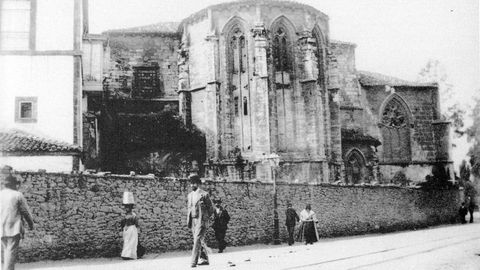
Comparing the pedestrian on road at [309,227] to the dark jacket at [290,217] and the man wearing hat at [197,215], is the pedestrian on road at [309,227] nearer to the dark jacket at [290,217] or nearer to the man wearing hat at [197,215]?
the dark jacket at [290,217]

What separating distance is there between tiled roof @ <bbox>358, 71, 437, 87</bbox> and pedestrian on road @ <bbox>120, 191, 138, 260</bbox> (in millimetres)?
29398

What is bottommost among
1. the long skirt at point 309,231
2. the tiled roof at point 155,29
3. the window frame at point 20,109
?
the long skirt at point 309,231

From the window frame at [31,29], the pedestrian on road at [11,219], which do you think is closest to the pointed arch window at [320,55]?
the window frame at [31,29]

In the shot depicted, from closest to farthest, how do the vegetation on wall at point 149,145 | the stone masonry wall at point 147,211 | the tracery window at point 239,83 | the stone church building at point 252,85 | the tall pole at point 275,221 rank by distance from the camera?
the stone masonry wall at point 147,211
the tall pole at point 275,221
the vegetation on wall at point 149,145
the stone church building at point 252,85
the tracery window at point 239,83

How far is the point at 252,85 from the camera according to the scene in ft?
106

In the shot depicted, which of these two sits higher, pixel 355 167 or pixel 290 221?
pixel 355 167

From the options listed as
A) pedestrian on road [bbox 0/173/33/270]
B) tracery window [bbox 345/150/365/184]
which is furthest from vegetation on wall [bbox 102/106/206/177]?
pedestrian on road [bbox 0/173/33/270]

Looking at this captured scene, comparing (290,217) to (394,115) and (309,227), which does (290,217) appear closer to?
(309,227)

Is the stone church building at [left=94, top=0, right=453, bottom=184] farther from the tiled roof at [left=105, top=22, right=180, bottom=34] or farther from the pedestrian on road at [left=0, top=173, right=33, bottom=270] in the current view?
the pedestrian on road at [left=0, top=173, right=33, bottom=270]

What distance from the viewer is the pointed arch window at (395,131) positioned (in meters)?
42.0

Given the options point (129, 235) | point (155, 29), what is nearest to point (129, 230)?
point (129, 235)

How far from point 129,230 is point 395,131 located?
103 feet

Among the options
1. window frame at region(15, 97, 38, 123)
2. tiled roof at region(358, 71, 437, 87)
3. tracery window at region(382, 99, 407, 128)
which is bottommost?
window frame at region(15, 97, 38, 123)

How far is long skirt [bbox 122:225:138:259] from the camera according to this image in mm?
14461
